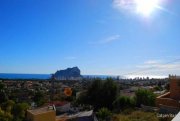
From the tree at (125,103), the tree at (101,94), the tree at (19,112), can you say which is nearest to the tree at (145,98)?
the tree at (125,103)

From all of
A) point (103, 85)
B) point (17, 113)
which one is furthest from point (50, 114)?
point (103, 85)

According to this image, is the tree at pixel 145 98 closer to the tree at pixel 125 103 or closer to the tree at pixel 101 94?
the tree at pixel 125 103

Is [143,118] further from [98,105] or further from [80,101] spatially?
[80,101]

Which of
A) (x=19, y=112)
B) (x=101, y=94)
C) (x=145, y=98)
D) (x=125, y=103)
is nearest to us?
(x=19, y=112)

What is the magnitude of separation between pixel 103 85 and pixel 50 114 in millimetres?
9089

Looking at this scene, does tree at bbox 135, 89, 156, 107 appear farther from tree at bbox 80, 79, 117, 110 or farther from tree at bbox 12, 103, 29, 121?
tree at bbox 12, 103, 29, 121

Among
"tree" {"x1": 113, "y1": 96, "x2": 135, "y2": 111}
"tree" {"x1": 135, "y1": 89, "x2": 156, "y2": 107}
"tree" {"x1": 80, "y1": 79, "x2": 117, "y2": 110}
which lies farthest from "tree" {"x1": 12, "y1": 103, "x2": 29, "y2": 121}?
"tree" {"x1": 80, "y1": 79, "x2": 117, "y2": 110}

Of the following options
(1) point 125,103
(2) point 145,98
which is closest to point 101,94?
(1) point 125,103

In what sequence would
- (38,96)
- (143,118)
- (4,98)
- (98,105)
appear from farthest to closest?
(38,96) → (98,105) → (4,98) → (143,118)

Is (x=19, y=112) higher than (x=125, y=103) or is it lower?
lower

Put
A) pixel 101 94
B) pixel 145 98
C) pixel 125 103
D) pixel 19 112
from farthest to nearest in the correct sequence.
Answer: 1. pixel 101 94
2. pixel 125 103
3. pixel 145 98
4. pixel 19 112

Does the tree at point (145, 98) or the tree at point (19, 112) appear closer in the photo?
the tree at point (19, 112)

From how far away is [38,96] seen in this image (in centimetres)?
3338

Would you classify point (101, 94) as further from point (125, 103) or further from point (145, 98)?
point (145, 98)
